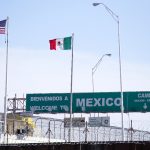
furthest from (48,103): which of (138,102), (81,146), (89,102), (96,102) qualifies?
(81,146)

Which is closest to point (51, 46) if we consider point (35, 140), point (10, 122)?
point (35, 140)

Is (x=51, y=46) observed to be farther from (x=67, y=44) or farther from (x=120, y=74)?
(x=120, y=74)

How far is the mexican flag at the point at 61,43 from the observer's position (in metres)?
45.0

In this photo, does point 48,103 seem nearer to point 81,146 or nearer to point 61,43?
point 61,43

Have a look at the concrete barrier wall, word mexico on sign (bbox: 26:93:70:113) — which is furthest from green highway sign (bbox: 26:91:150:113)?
the concrete barrier wall

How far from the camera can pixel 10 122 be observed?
5519cm

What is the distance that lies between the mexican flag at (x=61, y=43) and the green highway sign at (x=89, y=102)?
1522 centimetres

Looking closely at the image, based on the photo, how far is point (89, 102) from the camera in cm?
6050

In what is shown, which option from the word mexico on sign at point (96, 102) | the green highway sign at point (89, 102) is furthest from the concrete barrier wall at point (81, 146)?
the word mexico on sign at point (96, 102)

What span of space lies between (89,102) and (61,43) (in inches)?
650

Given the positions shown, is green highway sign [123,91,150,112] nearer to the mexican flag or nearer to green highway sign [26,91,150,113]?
green highway sign [26,91,150,113]

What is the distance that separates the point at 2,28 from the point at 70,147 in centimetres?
2420

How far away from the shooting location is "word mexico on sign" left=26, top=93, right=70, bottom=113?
2378 inches

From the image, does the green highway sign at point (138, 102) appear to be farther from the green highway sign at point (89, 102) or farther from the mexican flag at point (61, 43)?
the mexican flag at point (61, 43)
